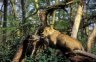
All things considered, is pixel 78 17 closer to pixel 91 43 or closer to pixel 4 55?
pixel 91 43

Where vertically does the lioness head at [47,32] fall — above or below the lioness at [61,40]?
above

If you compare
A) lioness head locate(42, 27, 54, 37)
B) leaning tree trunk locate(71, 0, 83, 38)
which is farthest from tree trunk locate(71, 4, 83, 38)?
lioness head locate(42, 27, 54, 37)

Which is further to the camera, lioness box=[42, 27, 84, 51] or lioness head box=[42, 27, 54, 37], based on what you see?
Result: lioness head box=[42, 27, 54, 37]

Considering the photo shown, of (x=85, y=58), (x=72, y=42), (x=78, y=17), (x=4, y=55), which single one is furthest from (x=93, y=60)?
(x=4, y=55)

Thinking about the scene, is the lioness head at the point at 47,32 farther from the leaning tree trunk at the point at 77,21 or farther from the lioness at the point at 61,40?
the leaning tree trunk at the point at 77,21

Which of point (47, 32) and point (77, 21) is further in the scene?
point (77, 21)

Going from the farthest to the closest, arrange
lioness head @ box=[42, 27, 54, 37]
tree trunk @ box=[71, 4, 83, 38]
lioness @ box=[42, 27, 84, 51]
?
tree trunk @ box=[71, 4, 83, 38]
lioness head @ box=[42, 27, 54, 37]
lioness @ box=[42, 27, 84, 51]

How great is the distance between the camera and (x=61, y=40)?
2.88 metres

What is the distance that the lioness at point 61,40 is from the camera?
2.86 m

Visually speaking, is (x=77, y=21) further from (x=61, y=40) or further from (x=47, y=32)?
(x=61, y=40)

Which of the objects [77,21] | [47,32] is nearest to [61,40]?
[47,32]

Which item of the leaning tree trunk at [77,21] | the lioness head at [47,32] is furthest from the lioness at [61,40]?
the leaning tree trunk at [77,21]

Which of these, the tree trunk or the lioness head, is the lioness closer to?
the lioness head

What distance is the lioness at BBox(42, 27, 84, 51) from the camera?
9.39ft
